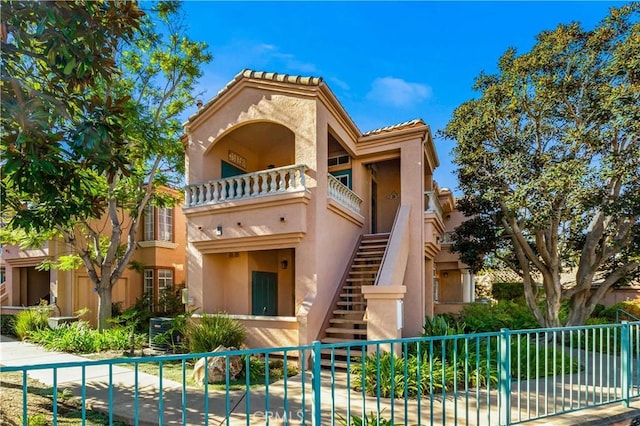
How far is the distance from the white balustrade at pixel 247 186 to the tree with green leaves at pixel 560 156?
17.2 feet

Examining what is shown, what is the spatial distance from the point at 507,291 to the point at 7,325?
24.4 m

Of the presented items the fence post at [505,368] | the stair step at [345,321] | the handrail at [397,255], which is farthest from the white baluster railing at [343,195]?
the fence post at [505,368]

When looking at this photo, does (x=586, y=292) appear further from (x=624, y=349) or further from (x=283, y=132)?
(x=283, y=132)

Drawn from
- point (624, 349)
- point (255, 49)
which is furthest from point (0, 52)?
point (624, 349)

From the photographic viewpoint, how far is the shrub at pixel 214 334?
30.3 feet

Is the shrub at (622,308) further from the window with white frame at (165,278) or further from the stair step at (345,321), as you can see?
the window with white frame at (165,278)

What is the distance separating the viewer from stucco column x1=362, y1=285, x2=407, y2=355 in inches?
333

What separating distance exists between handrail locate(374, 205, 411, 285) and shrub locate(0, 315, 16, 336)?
14776 mm

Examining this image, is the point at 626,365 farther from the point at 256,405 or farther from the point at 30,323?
the point at 30,323

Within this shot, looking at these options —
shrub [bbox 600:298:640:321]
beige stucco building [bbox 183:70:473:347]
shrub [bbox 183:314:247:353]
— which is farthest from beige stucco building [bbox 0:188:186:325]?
shrub [bbox 600:298:640:321]

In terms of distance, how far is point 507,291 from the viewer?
2248 centimetres

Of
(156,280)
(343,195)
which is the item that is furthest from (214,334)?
(156,280)

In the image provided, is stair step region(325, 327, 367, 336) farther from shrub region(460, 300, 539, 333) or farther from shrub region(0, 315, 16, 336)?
shrub region(0, 315, 16, 336)

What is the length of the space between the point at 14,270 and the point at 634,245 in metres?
24.4
